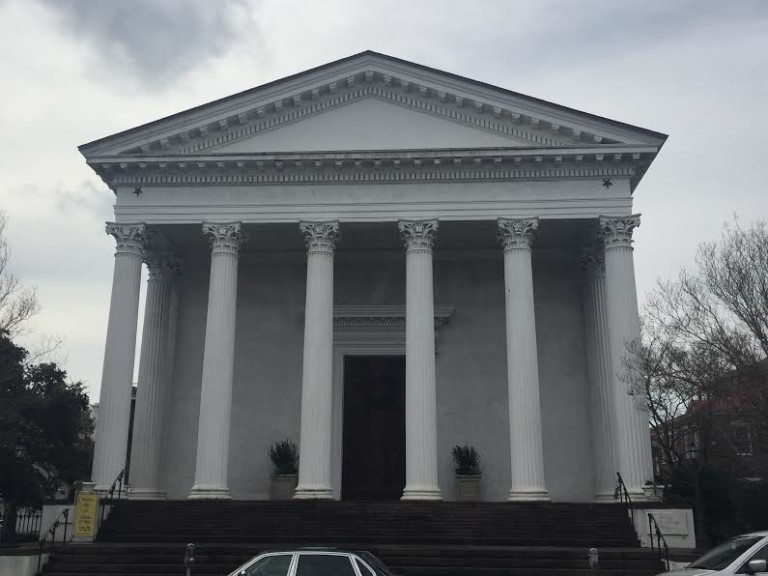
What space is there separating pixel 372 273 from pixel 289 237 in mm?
3330

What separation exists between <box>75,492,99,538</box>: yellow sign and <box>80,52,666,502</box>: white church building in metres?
2.10

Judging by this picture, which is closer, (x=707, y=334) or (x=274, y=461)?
(x=707, y=334)

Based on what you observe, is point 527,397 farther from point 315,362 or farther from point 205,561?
point 205,561

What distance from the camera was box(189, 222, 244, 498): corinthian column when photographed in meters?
21.3

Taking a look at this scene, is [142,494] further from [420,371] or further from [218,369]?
[420,371]

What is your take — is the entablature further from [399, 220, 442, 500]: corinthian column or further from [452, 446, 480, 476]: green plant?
[452, 446, 480, 476]: green plant

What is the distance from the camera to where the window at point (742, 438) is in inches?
798

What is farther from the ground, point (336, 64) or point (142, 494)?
point (336, 64)

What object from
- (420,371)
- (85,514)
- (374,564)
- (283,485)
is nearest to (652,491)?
(420,371)

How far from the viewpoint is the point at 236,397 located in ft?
86.4

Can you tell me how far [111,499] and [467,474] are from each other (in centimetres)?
1041

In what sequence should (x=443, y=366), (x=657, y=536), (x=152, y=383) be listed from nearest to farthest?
(x=657, y=536)
(x=152, y=383)
(x=443, y=366)

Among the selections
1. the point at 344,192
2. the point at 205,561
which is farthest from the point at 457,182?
the point at 205,561

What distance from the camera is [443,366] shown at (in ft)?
86.5
